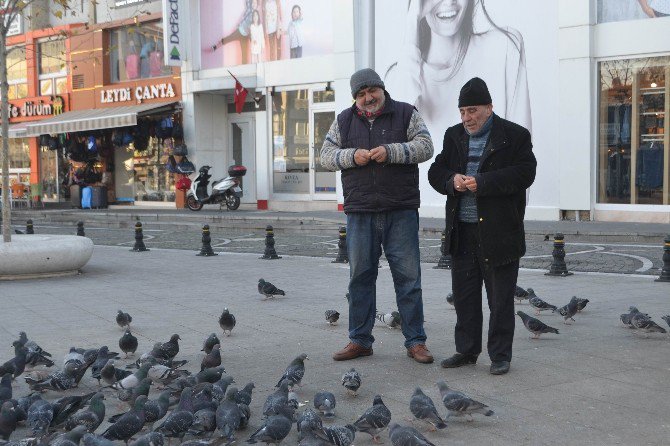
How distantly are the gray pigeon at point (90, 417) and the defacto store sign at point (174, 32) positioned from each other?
24129 millimetres

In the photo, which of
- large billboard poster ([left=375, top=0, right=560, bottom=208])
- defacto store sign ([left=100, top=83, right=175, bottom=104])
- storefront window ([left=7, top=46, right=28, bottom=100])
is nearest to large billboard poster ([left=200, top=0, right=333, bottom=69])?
defacto store sign ([left=100, top=83, right=175, bottom=104])

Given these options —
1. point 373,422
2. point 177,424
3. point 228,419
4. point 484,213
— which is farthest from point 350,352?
point 177,424

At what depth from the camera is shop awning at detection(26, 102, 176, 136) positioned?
28.2m

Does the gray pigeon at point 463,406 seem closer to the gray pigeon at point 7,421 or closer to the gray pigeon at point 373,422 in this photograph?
the gray pigeon at point 373,422

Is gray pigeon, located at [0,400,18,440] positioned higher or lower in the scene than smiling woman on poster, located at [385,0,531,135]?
lower

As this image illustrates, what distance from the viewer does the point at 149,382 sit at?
531 cm

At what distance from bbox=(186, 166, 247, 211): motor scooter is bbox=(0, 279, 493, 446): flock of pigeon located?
20.2 meters

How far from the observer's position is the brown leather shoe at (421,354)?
6.31 m

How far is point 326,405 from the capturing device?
4.96m

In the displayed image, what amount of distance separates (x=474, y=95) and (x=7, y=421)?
142 inches

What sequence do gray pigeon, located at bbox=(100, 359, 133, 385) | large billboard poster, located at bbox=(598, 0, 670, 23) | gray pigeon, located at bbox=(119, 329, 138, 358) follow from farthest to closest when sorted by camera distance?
1. large billboard poster, located at bbox=(598, 0, 670, 23)
2. gray pigeon, located at bbox=(119, 329, 138, 358)
3. gray pigeon, located at bbox=(100, 359, 133, 385)

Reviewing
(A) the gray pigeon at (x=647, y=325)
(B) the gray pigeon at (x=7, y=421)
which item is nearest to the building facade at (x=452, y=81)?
(A) the gray pigeon at (x=647, y=325)

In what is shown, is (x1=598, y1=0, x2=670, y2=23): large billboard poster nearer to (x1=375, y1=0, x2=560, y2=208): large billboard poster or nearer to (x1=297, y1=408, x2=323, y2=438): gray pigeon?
(x1=375, y1=0, x2=560, y2=208): large billboard poster

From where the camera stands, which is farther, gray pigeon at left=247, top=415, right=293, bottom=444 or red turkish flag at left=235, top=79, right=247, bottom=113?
red turkish flag at left=235, top=79, right=247, bottom=113
